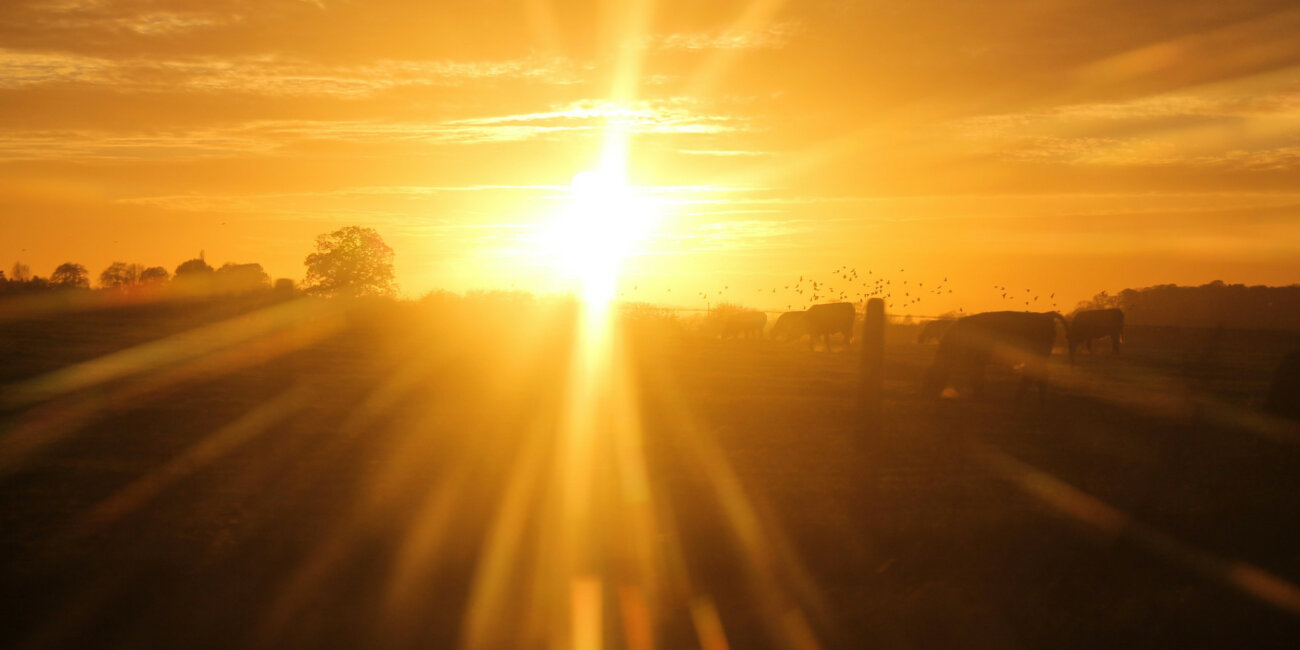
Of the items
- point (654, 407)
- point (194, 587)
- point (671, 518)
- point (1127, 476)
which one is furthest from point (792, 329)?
point (194, 587)

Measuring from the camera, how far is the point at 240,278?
41625mm

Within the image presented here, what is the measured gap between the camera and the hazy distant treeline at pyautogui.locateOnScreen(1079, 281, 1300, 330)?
57738mm

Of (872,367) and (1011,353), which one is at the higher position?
(872,367)

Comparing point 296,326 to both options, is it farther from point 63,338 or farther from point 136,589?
point 136,589

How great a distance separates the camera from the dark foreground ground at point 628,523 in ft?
23.1

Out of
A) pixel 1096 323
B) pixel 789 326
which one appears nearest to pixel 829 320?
pixel 789 326

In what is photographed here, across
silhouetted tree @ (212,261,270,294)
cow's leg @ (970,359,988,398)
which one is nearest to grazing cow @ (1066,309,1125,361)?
cow's leg @ (970,359,988,398)

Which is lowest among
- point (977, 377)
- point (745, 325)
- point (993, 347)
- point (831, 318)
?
point (745, 325)

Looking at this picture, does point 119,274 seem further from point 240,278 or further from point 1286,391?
point 1286,391

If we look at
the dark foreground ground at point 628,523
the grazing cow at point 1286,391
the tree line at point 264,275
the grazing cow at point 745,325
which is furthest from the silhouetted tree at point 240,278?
the grazing cow at point 1286,391

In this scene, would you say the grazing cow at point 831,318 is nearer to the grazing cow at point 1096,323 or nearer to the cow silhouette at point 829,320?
the cow silhouette at point 829,320

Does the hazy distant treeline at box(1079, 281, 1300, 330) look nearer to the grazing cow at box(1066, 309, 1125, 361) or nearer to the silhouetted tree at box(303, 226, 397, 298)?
the grazing cow at box(1066, 309, 1125, 361)

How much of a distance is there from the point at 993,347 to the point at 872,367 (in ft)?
50.1

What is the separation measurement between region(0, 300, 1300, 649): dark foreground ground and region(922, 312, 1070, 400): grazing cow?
4175mm
